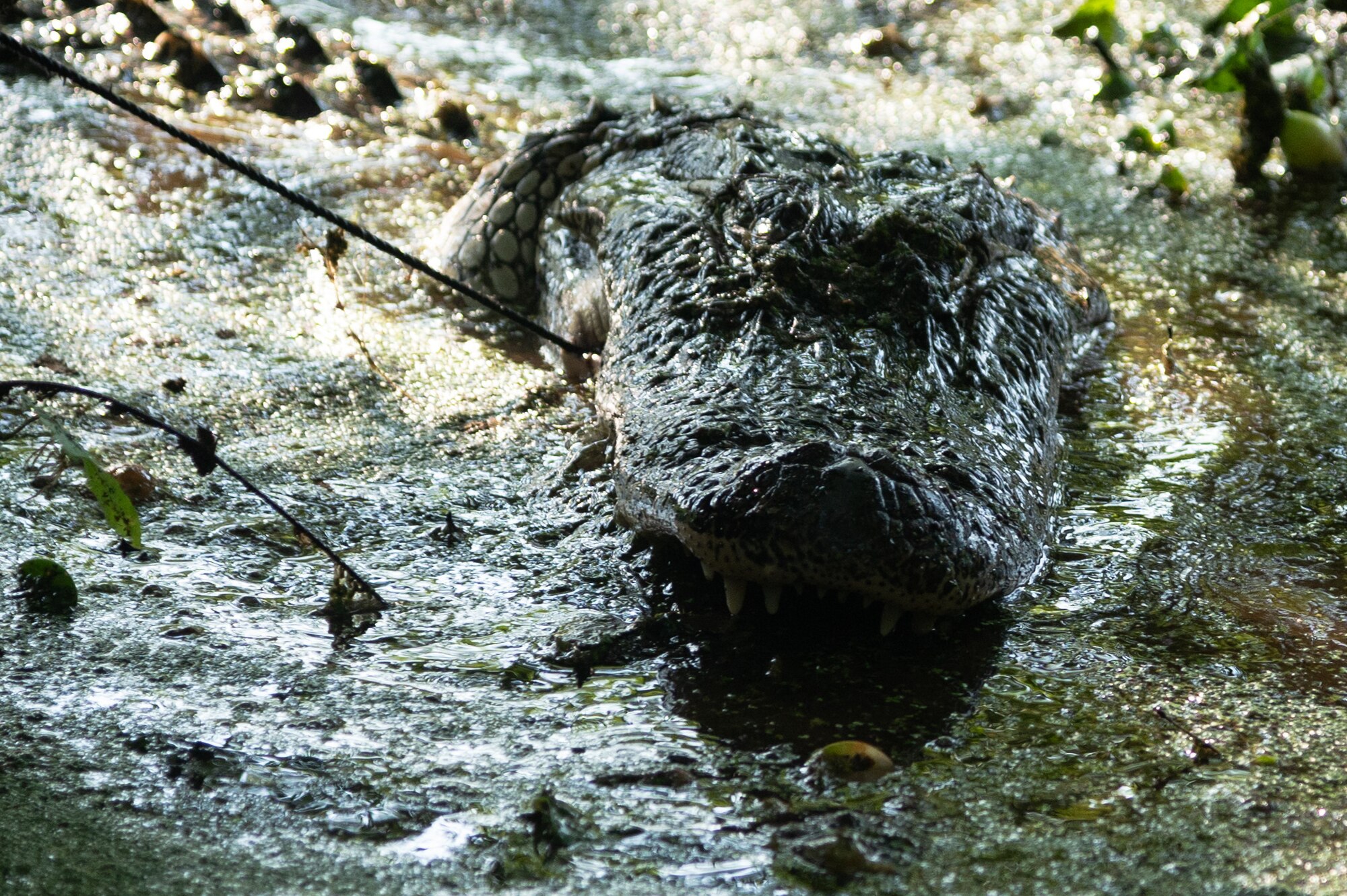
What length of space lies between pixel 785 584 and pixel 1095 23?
4.69m

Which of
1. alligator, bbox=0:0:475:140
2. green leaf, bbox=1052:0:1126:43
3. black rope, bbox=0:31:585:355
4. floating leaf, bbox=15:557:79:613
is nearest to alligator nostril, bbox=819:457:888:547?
black rope, bbox=0:31:585:355

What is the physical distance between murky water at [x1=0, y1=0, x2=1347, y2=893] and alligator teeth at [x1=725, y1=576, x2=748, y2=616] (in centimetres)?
12

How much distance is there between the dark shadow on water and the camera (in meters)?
2.06

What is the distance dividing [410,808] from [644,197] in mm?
2111

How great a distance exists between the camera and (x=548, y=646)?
7.47 feet

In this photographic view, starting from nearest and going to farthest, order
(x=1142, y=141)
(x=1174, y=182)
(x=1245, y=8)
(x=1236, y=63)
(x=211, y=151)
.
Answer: (x=211, y=151) → (x=1174, y=182) → (x=1236, y=63) → (x=1142, y=141) → (x=1245, y=8)

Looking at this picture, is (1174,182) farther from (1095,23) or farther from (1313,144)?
(1095,23)

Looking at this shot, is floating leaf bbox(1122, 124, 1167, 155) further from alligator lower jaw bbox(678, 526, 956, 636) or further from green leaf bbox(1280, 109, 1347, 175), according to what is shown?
alligator lower jaw bbox(678, 526, 956, 636)

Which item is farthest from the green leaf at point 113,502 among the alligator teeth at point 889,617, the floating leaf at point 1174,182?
the floating leaf at point 1174,182

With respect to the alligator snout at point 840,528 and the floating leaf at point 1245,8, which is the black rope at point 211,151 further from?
the floating leaf at point 1245,8

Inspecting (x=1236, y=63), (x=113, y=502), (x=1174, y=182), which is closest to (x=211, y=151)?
(x=113, y=502)

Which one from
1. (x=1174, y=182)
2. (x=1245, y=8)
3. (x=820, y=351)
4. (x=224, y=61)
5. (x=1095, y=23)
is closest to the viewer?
(x=820, y=351)

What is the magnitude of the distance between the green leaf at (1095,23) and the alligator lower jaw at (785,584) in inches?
178

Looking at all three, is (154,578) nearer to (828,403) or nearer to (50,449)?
(50,449)
